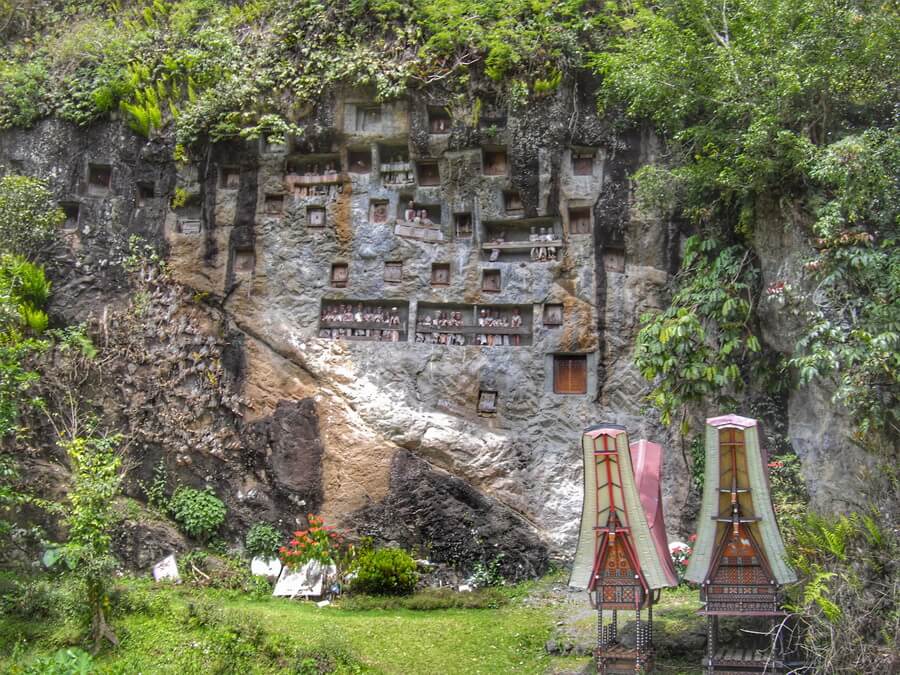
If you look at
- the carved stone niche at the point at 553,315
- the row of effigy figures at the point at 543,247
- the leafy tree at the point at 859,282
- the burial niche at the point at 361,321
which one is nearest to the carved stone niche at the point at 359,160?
the burial niche at the point at 361,321

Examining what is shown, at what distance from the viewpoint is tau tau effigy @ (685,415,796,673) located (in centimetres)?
879

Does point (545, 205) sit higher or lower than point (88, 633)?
higher

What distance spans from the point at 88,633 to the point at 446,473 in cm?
590

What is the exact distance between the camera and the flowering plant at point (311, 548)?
1298 centimetres

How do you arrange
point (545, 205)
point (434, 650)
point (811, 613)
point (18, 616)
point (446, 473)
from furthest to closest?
point (545, 205) < point (446, 473) < point (18, 616) < point (434, 650) < point (811, 613)

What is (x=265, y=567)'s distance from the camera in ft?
44.5

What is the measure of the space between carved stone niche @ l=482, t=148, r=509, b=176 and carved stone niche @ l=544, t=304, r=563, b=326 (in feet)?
8.54

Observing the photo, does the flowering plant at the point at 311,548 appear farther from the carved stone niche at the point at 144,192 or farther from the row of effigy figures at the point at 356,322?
the carved stone niche at the point at 144,192

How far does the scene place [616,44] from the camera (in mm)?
14789

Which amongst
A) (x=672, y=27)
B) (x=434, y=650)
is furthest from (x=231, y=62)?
(x=434, y=650)

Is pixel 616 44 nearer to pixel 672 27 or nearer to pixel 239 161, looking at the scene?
pixel 672 27

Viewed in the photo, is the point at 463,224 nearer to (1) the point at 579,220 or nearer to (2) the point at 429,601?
(1) the point at 579,220

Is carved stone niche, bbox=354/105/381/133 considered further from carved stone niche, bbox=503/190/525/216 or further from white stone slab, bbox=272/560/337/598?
white stone slab, bbox=272/560/337/598

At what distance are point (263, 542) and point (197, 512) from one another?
1.22 m
